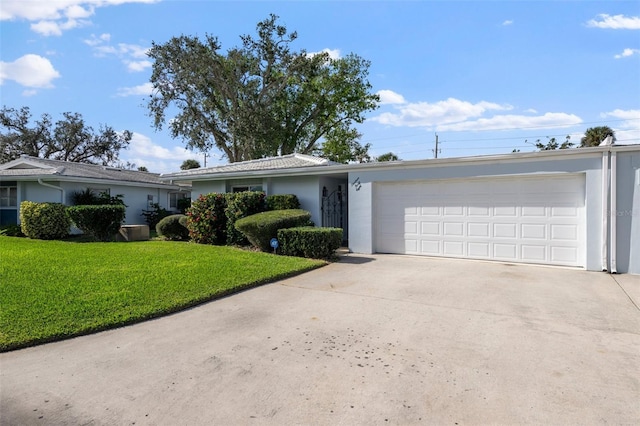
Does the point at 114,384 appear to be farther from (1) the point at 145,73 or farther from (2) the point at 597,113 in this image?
(2) the point at 597,113

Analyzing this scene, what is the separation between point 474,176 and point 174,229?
10.7 metres

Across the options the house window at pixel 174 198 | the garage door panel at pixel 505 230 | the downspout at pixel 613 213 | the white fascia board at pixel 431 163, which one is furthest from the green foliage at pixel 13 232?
the downspout at pixel 613 213

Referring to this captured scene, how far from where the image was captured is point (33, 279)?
691 cm

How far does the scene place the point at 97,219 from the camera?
1330 cm

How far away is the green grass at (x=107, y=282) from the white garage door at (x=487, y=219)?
3.19m

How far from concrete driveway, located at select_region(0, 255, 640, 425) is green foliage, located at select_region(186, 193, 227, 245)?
6.73 m

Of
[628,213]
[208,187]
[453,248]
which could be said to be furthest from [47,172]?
[628,213]

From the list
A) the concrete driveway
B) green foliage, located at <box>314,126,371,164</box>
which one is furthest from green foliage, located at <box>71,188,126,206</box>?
green foliage, located at <box>314,126,371,164</box>

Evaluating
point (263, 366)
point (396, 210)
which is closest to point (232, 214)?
point (396, 210)

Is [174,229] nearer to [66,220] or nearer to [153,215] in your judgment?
[66,220]

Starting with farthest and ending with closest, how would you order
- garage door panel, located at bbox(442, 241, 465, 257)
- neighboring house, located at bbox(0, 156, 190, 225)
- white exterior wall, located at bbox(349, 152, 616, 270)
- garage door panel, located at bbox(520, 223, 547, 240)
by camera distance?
neighboring house, located at bbox(0, 156, 190, 225) → garage door panel, located at bbox(442, 241, 465, 257) → garage door panel, located at bbox(520, 223, 547, 240) → white exterior wall, located at bbox(349, 152, 616, 270)

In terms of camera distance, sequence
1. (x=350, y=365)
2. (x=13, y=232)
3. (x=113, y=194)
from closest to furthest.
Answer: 1. (x=350, y=365)
2. (x=13, y=232)
3. (x=113, y=194)

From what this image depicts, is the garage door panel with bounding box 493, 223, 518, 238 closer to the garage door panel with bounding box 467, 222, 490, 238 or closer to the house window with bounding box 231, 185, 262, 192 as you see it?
the garage door panel with bounding box 467, 222, 490, 238

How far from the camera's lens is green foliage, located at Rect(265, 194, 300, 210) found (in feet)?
41.4
